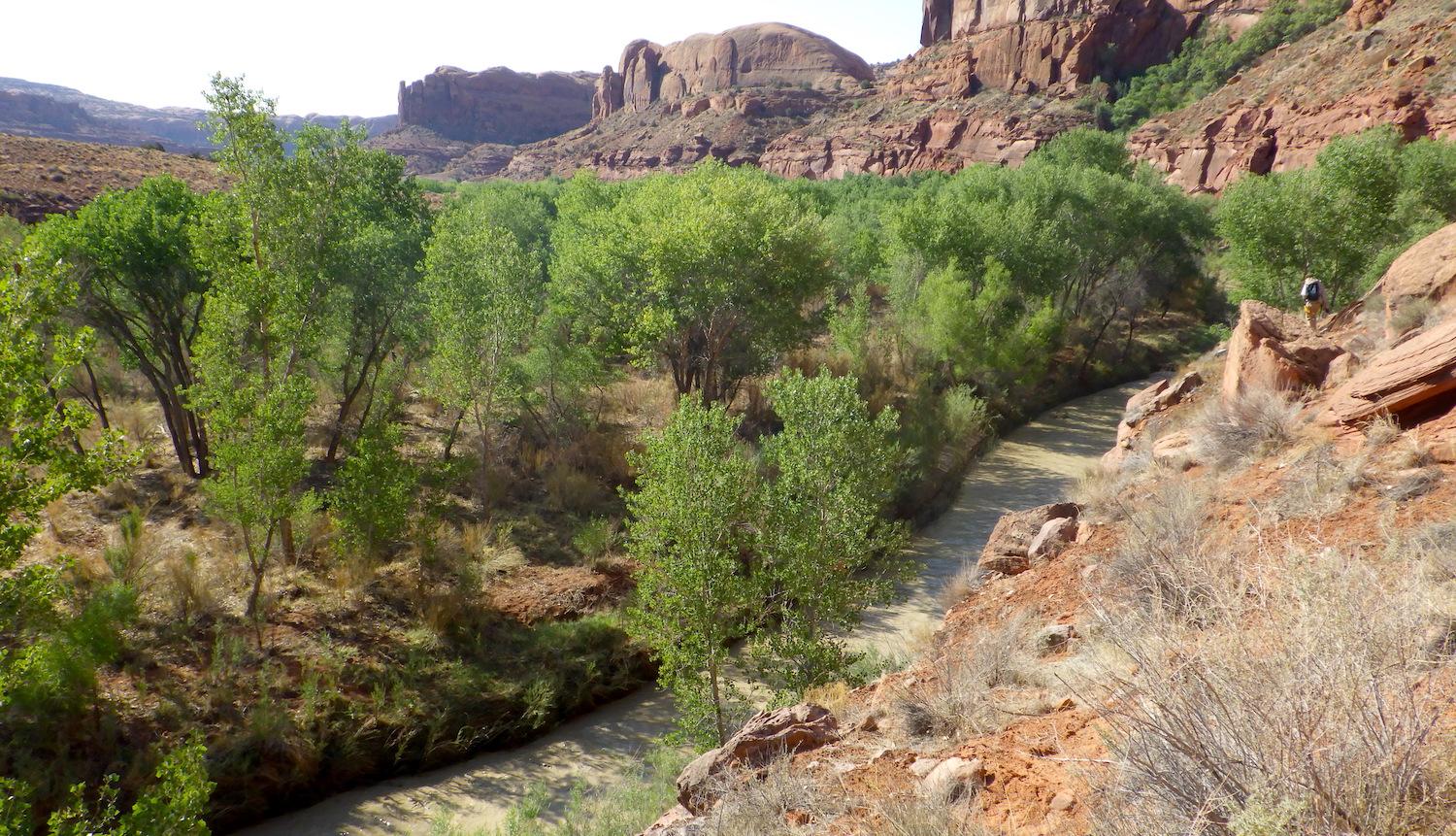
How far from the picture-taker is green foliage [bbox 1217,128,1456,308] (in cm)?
2323

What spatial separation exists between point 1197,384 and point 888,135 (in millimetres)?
69187

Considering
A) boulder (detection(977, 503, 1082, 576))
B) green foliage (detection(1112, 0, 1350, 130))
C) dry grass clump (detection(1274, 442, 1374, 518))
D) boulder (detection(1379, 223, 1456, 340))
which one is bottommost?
boulder (detection(977, 503, 1082, 576))

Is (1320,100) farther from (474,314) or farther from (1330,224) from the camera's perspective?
(474,314)

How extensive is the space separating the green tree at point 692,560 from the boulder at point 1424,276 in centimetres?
1203

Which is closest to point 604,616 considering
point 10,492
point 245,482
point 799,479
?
point 799,479

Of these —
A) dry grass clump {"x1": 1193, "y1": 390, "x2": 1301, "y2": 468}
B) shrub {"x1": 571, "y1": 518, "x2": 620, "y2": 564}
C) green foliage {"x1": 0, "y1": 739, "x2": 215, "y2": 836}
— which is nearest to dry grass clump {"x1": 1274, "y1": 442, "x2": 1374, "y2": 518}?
dry grass clump {"x1": 1193, "y1": 390, "x2": 1301, "y2": 468}

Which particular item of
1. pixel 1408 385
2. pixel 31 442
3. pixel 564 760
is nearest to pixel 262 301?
pixel 31 442

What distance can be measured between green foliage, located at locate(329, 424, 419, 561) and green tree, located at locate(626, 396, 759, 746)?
17.8 ft

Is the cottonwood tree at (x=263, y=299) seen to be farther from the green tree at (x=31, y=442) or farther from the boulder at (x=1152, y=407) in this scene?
the boulder at (x=1152, y=407)

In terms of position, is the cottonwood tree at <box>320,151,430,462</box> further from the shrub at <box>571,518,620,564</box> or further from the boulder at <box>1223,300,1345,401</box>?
the boulder at <box>1223,300,1345,401</box>

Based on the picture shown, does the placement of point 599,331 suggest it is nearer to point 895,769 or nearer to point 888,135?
point 895,769

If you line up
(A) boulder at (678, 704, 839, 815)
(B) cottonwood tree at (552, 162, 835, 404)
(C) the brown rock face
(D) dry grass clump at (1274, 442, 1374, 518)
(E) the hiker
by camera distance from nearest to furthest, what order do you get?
(A) boulder at (678, 704, 839, 815), (D) dry grass clump at (1274, 442, 1374, 518), (E) the hiker, (B) cottonwood tree at (552, 162, 835, 404), (C) the brown rock face

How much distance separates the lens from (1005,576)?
1128cm

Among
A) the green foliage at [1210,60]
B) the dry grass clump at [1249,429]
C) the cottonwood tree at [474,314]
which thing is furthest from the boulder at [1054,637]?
the green foliage at [1210,60]
